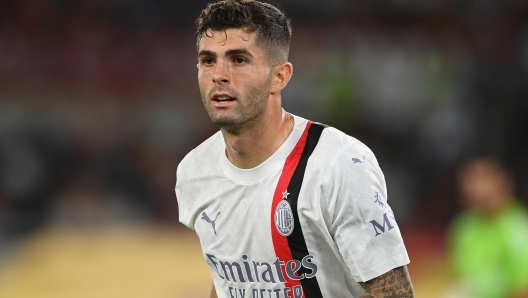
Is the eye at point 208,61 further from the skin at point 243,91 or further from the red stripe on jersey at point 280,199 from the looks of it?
the red stripe on jersey at point 280,199

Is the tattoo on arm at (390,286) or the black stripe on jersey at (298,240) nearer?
the tattoo on arm at (390,286)

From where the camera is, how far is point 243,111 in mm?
3117

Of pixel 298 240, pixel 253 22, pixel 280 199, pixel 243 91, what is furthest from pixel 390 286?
pixel 253 22

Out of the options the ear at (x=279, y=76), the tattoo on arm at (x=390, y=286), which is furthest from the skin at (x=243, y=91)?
the tattoo on arm at (x=390, y=286)

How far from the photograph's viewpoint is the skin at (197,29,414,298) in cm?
310

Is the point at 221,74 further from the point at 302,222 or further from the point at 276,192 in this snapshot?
the point at 302,222

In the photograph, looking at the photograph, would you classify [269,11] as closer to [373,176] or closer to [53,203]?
[373,176]

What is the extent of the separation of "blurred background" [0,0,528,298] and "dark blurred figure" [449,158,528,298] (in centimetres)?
288

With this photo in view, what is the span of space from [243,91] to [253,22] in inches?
11.1

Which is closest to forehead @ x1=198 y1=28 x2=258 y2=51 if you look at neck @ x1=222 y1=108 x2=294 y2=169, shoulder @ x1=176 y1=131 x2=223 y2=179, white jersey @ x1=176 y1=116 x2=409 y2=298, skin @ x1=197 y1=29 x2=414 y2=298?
skin @ x1=197 y1=29 x2=414 y2=298

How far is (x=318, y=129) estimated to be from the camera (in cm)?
325

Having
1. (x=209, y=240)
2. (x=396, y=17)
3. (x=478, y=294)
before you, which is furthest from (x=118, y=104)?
(x=209, y=240)

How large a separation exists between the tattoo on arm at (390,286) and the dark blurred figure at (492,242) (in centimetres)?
288

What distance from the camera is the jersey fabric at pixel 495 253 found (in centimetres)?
557
